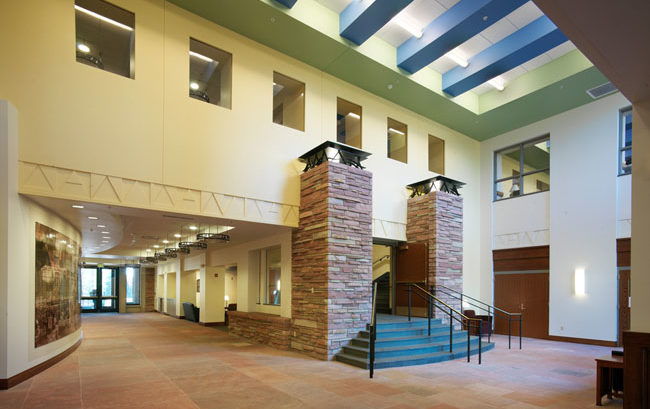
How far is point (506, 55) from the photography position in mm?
9852

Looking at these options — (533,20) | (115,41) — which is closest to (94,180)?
(115,41)

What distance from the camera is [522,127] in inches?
513

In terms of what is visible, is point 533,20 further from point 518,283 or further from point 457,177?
point 518,283

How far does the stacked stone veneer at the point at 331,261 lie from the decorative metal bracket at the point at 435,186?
9.36 feet

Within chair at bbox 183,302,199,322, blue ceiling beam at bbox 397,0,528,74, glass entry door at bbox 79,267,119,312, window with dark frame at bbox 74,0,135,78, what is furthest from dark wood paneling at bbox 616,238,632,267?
glass entry door at bbox 79,267,119,312

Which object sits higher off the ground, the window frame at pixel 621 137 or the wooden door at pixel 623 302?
the window frame at pixel 621 137

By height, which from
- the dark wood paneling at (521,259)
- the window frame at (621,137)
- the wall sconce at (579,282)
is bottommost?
the wall sconce at (579,282)

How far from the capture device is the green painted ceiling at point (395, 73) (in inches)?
336

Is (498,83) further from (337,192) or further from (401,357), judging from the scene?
Answer: (401,357)

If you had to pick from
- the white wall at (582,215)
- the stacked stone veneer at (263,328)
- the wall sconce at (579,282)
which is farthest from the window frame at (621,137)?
the stacked stone veneer at (263,328)

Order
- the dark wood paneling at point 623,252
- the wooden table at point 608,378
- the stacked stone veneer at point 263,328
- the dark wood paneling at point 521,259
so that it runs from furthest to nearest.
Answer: the dark wood paneling at point 521,259 < the dark wood paneling at point 623,252 < the stacked stone veneer at point 263,328 < the wooden table at point 608,378

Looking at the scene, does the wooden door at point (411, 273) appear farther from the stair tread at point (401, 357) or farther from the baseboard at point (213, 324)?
the baseboard at point (213, 324)

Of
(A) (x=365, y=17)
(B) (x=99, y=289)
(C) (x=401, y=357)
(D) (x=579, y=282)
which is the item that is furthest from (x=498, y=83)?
(B) (x=99, y=289)

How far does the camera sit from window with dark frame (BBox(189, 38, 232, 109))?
8859 mm
